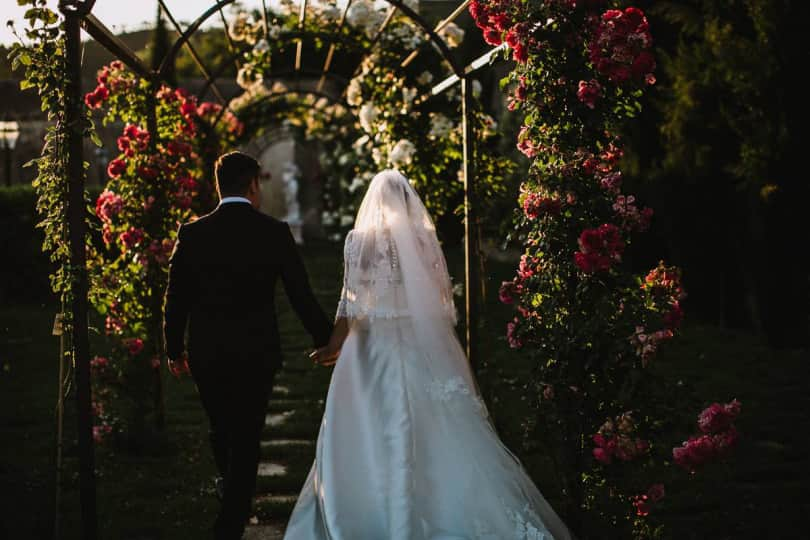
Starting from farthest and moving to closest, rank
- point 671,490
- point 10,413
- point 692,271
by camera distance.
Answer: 1. point 692,271
2. point 10,413
3. point 671,490

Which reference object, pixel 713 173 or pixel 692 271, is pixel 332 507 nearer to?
pixel 713 173

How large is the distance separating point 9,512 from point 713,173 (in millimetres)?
9121

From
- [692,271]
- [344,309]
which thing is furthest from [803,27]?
[344,309]

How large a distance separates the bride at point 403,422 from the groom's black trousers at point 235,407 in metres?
0.28

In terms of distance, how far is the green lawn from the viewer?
188 inches

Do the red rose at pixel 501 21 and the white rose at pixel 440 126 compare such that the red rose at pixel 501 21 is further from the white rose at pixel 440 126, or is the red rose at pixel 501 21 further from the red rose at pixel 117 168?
the white rose at pixel 440 126

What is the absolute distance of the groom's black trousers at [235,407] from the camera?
13.8ft

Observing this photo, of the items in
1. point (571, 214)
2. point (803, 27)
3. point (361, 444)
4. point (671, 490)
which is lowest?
point (671, 490)

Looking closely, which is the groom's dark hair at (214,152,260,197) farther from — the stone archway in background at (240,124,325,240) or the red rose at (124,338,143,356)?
the stone archway in background at (240,124,325,240)

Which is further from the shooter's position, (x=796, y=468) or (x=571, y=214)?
(x=796, y=468)

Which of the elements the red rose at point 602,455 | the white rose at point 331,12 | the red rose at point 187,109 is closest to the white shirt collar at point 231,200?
the red rose at point 602,455

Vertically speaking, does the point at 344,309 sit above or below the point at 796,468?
above

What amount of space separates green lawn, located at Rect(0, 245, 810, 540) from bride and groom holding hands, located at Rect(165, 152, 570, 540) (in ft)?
1.40

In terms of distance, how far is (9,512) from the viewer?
455cm
